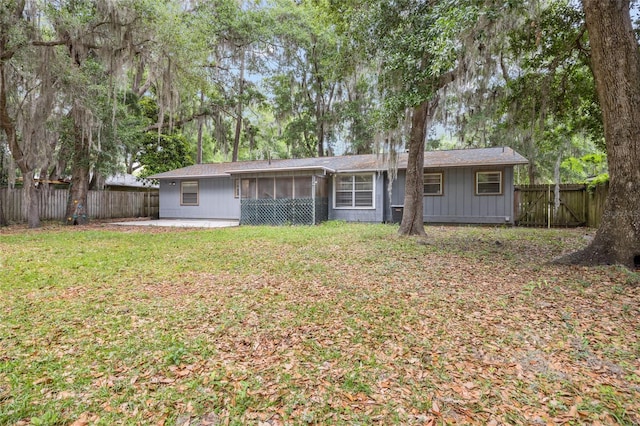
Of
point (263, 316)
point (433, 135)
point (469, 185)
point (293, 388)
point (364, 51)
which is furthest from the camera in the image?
point (433, 135)

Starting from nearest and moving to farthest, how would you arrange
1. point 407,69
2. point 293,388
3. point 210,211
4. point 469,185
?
point 293,388
point 407,69
point 469,185
point 210,211

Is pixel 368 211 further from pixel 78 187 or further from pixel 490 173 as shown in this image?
pixel 78 187

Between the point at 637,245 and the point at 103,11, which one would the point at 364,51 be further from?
the point at 103,11

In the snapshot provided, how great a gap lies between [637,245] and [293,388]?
529 cm

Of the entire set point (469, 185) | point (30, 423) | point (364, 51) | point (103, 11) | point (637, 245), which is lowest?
point (30, 423)

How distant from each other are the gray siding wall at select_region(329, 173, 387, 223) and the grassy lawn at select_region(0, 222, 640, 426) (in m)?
8.27

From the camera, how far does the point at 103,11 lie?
9961 mm

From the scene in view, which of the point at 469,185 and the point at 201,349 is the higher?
the point at 469,185

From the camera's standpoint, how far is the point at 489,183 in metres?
12.5

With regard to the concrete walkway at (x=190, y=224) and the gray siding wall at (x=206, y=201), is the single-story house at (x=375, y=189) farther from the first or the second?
the concrete walkway at (x=190, y=224)

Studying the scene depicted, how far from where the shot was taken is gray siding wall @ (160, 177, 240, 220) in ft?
53.9

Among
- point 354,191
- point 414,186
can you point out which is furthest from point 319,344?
point 354,191

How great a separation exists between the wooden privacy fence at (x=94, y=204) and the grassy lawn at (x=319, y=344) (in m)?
10.4

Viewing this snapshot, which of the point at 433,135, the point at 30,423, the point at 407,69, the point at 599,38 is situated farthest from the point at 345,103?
the point at 30,423
